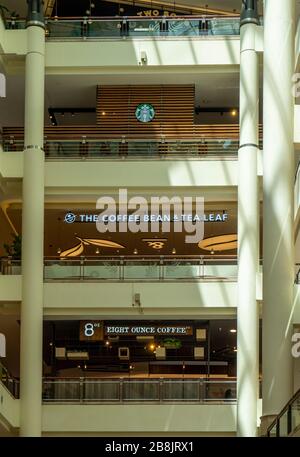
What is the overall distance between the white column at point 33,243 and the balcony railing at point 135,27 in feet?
2.37

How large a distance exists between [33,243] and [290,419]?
11.8 m

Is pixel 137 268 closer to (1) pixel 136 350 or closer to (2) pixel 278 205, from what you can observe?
(1) pixel 136 350

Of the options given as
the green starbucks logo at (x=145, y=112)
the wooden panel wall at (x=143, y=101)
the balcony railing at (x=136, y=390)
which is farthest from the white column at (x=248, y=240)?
the green starbucks logo at (x=145, y=112)

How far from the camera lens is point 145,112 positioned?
31.9m

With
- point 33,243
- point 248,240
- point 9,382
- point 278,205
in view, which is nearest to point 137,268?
point 33,243

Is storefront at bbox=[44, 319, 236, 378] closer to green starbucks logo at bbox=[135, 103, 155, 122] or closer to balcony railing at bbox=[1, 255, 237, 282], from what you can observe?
balcony railing at bbox=[1, 255, 237, 282]

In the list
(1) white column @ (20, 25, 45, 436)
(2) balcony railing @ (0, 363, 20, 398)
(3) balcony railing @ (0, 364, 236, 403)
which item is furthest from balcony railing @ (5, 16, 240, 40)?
(3) balcony railing @ (0, 364, 236, 403)

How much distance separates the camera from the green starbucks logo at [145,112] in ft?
104

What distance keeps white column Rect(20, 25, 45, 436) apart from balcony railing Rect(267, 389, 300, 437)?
9618mm

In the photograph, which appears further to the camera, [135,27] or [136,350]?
[136,350]

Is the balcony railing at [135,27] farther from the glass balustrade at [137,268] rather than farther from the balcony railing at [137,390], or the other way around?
the balcony railing at [137,390]

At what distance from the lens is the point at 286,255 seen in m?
26.5
